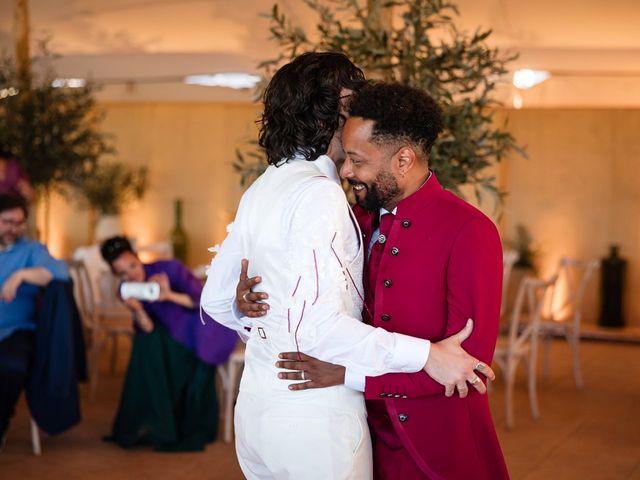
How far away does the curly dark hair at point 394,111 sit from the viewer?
1933 mm

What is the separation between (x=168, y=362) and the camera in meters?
5.00

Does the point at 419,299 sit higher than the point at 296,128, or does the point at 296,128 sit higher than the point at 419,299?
the point at 296,128

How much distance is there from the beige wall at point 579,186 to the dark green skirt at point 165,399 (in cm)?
A: 520

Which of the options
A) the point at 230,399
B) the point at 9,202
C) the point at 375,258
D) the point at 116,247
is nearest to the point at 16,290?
the point at 9,202

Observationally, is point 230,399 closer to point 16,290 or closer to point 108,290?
point 16,290

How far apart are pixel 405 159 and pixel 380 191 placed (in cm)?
9

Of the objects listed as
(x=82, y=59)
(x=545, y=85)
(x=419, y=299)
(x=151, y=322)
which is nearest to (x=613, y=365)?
(x=545, y=85)

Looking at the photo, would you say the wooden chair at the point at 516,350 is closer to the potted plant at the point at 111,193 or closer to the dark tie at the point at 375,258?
the dark tie at the point at 375,258

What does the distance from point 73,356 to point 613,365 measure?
494 cm

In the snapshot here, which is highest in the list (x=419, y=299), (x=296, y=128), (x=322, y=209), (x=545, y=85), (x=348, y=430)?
(x=545, y=85)

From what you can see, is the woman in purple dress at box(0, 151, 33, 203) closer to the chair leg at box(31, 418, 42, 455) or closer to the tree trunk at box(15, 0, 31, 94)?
the tree trunk at box(15, 0, 31, 94)

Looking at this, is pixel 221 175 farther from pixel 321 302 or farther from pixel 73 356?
pixel 321 302

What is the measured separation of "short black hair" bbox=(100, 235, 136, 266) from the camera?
16.1ft

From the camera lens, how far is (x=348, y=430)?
1912 mm
